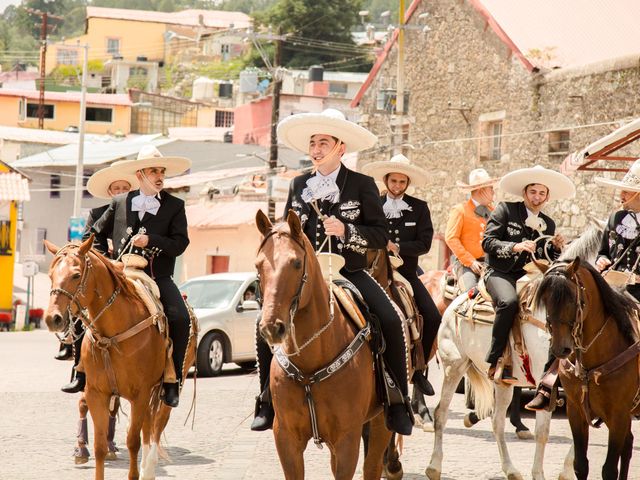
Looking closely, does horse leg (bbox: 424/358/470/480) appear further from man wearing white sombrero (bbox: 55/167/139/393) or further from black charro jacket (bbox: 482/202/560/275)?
man wearing white sombrero (bbox: 55/167/139/393)

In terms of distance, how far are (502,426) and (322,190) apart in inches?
160

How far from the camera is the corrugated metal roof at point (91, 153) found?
187ft

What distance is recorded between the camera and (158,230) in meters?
10.7

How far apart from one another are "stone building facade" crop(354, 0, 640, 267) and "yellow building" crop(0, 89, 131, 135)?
44954 millimetres

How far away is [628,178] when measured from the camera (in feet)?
33.7

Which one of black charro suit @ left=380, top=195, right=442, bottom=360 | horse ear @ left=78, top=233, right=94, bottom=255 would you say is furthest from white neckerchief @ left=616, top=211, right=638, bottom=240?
horse ear @ left=78, top=233, right=94, bottom=255

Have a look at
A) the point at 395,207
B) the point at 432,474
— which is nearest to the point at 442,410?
the point at 432,474

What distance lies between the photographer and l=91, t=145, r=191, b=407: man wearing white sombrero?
1067 centimetres

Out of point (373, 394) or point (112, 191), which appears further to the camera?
point (112, 191)

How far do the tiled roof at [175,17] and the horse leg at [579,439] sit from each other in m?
125

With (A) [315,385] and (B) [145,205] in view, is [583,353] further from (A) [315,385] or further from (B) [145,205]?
(B) [145,205]

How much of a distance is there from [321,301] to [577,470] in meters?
3.04

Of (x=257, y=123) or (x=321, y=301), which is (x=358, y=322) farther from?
(x=257, y=123)

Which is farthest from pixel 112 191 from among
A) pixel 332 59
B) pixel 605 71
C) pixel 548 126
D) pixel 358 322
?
pixel 332 59
